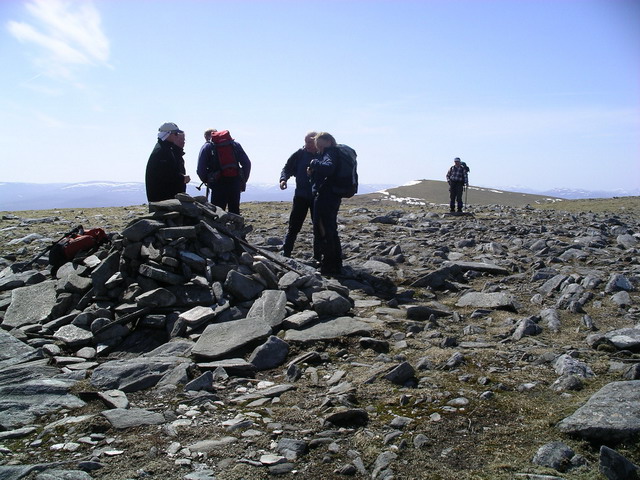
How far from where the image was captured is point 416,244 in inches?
599

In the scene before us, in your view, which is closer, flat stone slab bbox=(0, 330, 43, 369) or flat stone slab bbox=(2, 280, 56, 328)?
flat stone slab bbox=(0, 330, 43, 369)

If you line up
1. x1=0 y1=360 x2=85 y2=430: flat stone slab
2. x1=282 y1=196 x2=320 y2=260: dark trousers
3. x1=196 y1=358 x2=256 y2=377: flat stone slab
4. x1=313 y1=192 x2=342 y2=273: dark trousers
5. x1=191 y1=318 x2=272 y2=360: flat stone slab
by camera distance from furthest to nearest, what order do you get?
x1=282 y1=196 x2=320 y2=260: dark trousers < x1=313 y1=192 x2=342 y2=273: dark trousers < x1=191 y1=318 x2=272 y2=360: flat stone slab < x1=196 y1=358 x2=256 y2=377: flat stone slab < x1=0 y1=360 x2=85 y2=430: flat stone slab

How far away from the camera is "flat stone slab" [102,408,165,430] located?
4750mm

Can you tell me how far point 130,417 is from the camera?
4.88 metres

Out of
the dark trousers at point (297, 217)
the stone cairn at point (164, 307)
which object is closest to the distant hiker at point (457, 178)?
the dark trousers at point (297, 217)

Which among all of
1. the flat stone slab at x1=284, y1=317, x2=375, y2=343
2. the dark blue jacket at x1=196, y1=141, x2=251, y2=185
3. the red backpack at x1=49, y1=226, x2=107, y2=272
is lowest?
the flat stone slab at x1=284, y1=317, x2=375, y2=343

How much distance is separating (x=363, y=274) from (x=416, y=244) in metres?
4.47

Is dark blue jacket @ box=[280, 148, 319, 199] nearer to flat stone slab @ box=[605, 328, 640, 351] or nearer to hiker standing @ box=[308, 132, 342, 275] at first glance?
hiker standing @ box=[308, 132, 342, 275]

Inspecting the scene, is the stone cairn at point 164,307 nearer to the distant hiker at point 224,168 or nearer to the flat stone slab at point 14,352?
the flat stone slab at point 14,352

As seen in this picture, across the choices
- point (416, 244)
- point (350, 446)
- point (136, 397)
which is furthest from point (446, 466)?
point (416, 244)

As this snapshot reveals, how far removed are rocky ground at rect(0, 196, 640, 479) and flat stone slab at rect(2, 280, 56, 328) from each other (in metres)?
0.03

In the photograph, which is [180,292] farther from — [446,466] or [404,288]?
[446,466]

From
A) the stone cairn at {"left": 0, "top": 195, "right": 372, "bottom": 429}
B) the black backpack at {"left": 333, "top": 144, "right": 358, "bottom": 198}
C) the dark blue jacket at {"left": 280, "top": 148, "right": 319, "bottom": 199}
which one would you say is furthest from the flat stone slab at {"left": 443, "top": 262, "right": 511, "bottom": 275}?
the stone cairn at {"left": 0, "top": 195, "right": 372, "bottom": 429}

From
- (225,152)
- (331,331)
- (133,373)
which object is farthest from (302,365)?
(225,152)
